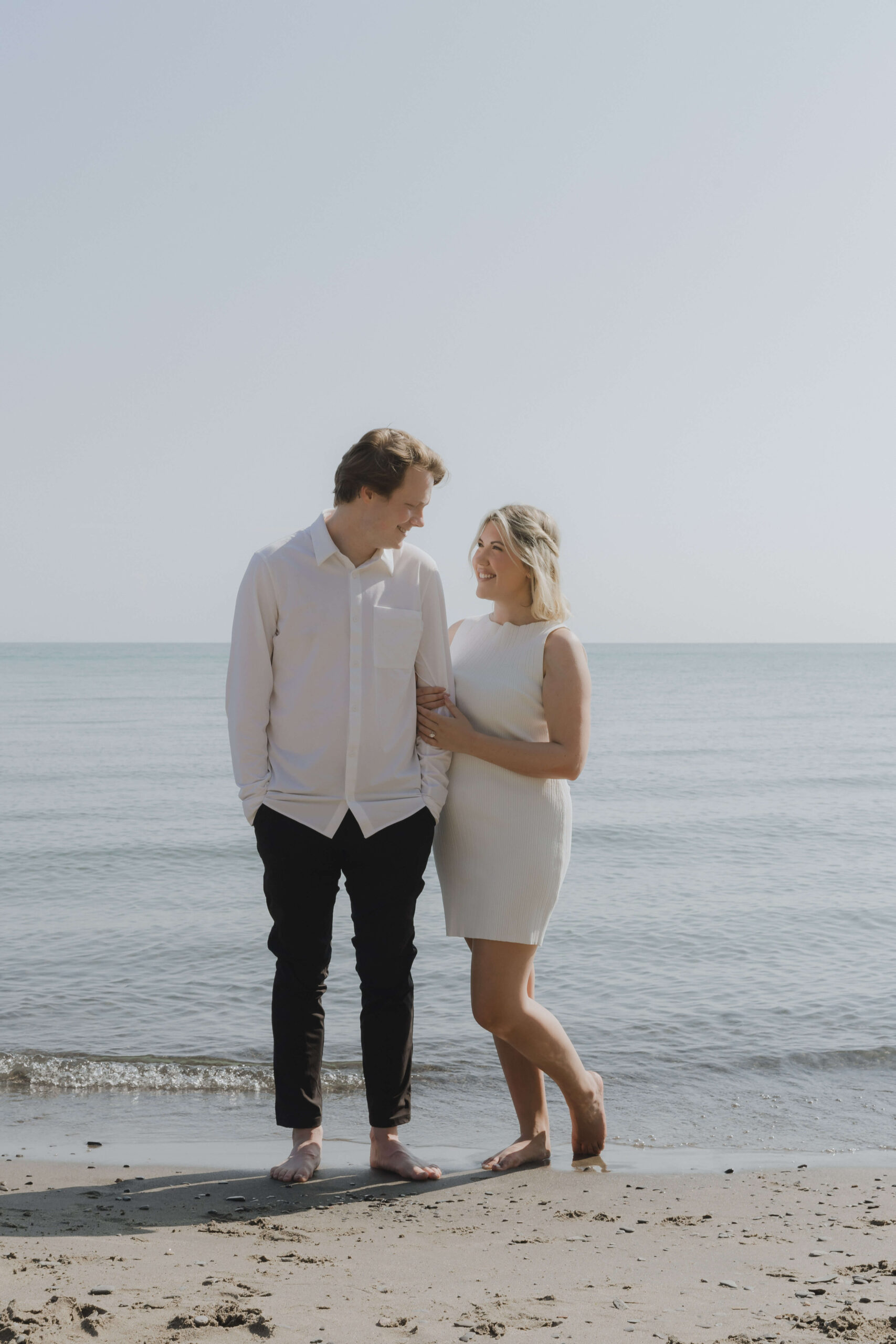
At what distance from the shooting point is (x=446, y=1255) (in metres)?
2.85

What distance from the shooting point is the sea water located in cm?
437

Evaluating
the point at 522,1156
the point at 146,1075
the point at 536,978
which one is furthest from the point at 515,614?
the point at 536,978

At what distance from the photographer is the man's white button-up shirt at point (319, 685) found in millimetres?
3357

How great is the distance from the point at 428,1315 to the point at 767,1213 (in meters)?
1.31

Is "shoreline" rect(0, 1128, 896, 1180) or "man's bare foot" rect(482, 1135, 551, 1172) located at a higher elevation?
"man's bare foot" rect(482, 1135, 551, 1172)

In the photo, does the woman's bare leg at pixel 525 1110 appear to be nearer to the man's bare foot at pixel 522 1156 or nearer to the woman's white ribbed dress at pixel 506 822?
the man's bare foot at pixel 522 1156

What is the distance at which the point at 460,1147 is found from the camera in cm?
402

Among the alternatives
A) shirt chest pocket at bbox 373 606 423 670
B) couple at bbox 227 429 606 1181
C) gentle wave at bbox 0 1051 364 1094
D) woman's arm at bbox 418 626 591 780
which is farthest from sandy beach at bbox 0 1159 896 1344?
shirt chest pocket at bbox 373 606 423 670

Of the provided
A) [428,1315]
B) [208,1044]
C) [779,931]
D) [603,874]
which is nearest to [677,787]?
[603,874]

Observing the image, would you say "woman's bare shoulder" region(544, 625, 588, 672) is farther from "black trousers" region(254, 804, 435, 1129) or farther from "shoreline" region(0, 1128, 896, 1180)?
"shoreline" region(0, 1128, 896, 1180)

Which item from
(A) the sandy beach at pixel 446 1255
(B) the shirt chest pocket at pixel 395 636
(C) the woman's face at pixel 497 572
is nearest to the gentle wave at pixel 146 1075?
(A) the sandy beach at pixel 446 1255

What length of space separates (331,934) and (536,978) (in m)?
3.22

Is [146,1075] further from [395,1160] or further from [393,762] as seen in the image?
[393,762]

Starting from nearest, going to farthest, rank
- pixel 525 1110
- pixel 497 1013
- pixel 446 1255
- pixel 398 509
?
pixel 446 1255 → pixel 398 509 → pixel 497 1013 → pixel 525 1110
